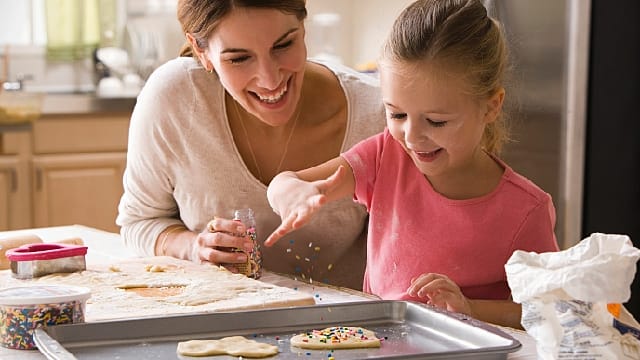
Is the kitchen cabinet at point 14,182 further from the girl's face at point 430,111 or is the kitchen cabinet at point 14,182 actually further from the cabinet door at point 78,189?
the girl's face at point 430,111

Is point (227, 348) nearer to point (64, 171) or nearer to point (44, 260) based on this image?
point (44, 260)

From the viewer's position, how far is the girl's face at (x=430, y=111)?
1.50 meters

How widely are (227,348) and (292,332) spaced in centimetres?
12

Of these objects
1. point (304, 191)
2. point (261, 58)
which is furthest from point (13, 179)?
point (304, 191)

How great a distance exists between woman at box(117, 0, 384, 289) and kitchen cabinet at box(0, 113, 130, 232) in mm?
2023

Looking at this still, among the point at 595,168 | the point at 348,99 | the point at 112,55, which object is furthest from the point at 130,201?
the point at 112,55

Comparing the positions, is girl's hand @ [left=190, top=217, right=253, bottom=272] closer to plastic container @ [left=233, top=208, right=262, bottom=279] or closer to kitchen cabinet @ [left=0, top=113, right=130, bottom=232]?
plastic container @ [left=233, top=208, right=262, bottom=279]

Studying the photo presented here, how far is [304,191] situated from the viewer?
1.46 m

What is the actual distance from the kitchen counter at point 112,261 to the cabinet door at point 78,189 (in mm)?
1741

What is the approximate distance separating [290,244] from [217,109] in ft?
1.03

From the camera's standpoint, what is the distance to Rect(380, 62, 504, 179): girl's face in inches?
59.0

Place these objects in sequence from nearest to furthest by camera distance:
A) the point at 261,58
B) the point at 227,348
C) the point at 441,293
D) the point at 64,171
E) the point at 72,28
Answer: the point at 227,348 < the point at 441,293 < the point at 261,58 < the point at 64,171 < the point at 72,28

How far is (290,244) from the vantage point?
6.50 feet

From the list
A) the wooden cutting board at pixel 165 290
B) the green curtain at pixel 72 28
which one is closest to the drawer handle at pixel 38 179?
the green curtain at pixel 72 28
